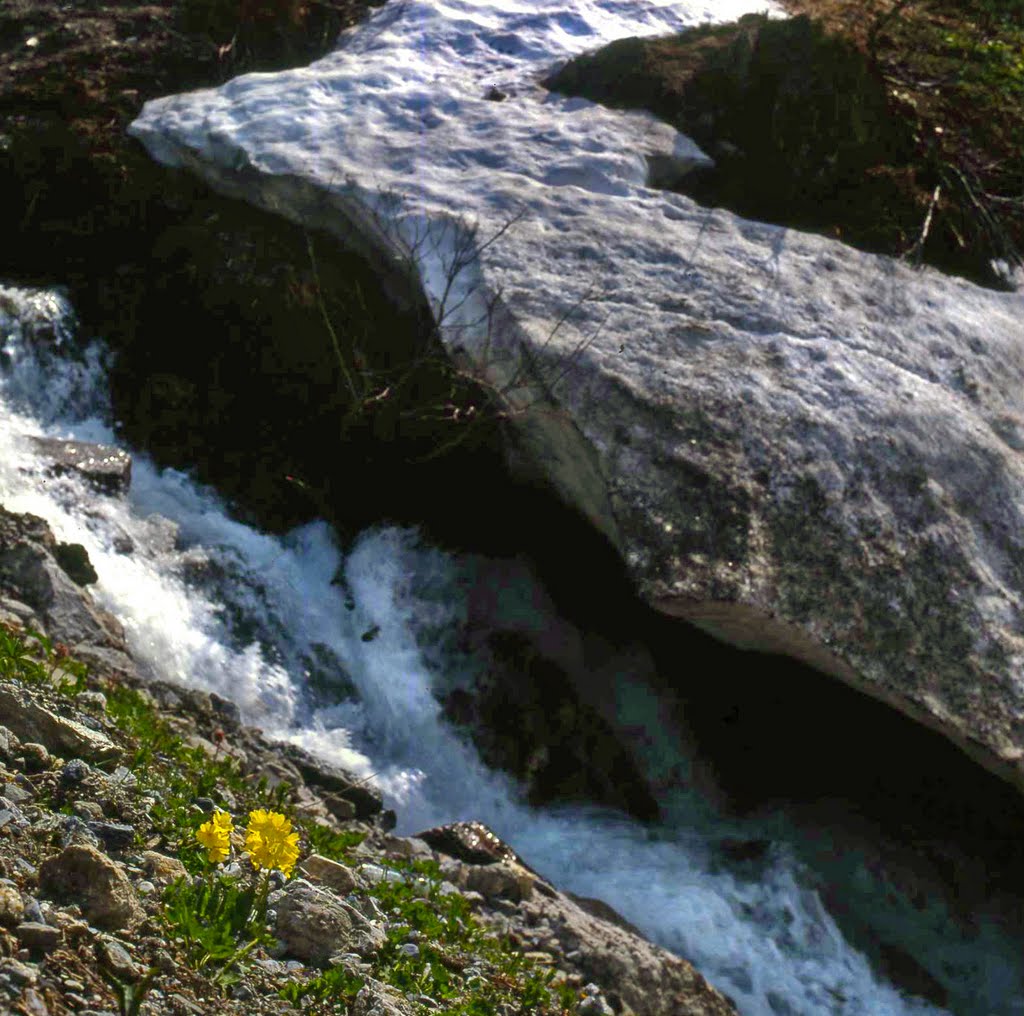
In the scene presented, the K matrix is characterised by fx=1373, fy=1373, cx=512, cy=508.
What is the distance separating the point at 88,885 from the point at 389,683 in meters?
3.33

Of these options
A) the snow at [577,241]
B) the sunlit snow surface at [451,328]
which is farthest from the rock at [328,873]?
the snow at [577,241]

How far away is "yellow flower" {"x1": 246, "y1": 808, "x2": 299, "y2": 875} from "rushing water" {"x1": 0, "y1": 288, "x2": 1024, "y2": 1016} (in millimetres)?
2719

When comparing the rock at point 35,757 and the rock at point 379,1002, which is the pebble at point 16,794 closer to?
the rock at point 35,757

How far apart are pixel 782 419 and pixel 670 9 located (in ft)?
14.2

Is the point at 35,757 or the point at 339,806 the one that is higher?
the point at 35,757

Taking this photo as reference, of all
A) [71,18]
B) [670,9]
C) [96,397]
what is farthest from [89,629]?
[670,9]

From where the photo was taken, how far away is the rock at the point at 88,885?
2.90 m

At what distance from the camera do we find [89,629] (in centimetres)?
534

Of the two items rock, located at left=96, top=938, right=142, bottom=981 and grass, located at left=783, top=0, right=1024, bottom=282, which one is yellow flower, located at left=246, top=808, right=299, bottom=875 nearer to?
rock, located at left=96, top=938, right=142, bottom=981

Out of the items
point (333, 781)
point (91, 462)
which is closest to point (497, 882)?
point (333, 781)

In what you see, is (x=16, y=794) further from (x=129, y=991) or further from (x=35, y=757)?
(x=129, y=991)

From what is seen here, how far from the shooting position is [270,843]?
299 centimetres

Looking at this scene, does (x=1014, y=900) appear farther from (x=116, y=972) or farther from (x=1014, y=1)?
(x=1014, y=1)

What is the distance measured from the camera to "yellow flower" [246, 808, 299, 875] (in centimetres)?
298
